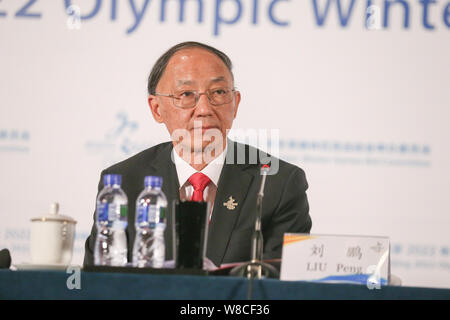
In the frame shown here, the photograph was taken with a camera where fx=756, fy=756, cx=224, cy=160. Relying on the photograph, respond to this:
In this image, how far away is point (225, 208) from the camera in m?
2.94

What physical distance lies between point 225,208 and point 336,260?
109 cm

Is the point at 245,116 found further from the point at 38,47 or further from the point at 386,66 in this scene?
the point at 38,47

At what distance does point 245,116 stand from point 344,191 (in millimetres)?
536

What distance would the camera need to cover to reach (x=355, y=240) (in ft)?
6.22

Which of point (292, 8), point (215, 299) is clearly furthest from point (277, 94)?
point (215, 299)

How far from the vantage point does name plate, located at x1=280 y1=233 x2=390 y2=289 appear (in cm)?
187

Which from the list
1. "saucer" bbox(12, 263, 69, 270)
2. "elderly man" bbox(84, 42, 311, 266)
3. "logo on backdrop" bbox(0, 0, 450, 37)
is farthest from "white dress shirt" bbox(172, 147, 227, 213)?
"saucer" bbox(12, 263, 69, 270)

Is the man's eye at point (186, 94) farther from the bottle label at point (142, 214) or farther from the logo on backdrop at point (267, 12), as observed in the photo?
the bottle label at point (142, 214)

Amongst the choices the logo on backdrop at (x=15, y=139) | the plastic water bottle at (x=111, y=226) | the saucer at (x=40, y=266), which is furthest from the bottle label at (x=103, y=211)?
the logo on backdrop at (x=15, y=139)

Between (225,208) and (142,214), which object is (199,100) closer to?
(225,208)

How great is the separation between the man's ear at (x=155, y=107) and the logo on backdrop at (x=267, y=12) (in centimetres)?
34

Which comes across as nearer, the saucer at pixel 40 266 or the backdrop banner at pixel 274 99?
the saucer at pixel 40 266

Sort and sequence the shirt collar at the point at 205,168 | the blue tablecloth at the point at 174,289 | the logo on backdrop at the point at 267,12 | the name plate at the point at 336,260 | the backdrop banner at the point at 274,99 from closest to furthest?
the blue tablecloth at the point at 174,289, the name plate at the point at 336,260, the shirt collar at the point at 205,168, the backdrop banner at the point at 274,99, the logo on backdrop at the point at 267,12

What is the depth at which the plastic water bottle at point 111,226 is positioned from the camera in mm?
2104
